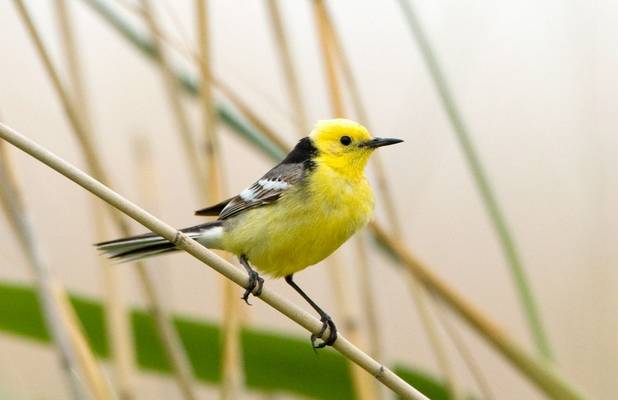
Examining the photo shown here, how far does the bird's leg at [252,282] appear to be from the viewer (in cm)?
130

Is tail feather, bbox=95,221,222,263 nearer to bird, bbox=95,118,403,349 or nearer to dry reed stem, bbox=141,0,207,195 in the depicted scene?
bird, bbox=95,118,403,349

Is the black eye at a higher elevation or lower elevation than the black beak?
higher

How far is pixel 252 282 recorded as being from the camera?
53.1 inches

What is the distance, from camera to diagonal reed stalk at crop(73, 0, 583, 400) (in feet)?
4.90

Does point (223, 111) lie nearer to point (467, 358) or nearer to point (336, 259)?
point (336, 259)

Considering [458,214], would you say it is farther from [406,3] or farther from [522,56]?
[406,3]

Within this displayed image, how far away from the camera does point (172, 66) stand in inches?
68.4

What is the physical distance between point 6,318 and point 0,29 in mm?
903

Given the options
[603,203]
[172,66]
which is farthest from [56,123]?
[603,203]

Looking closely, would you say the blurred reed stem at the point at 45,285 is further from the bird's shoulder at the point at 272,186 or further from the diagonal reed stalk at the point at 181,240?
the diagonal reed stalk at the point at 181,240

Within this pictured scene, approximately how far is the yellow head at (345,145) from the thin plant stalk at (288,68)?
3.1 inches

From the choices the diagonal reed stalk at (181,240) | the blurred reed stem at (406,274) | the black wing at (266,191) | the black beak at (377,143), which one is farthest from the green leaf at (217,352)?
the diagonal reed stalk at (181,240)

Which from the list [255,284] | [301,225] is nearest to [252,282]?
[255,284]

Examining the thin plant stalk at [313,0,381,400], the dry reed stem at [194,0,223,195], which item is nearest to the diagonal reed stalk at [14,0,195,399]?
the dry reed stem at [194,0,223,195]
